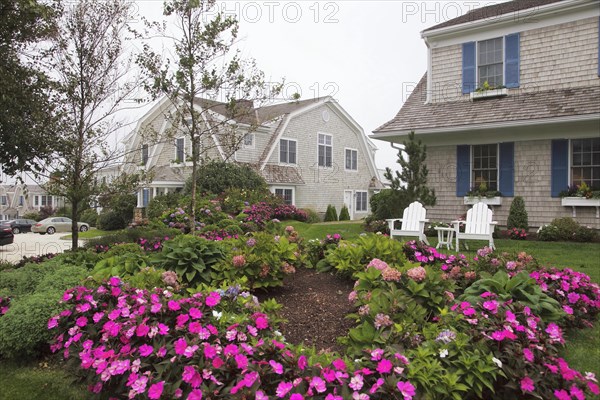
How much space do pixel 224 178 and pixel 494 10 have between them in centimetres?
1141

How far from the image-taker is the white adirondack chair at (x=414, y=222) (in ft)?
31.3

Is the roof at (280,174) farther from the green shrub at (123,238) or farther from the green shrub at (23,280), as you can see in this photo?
the green shrub at (23,280)

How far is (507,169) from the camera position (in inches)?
467

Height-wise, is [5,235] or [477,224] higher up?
[477,224]

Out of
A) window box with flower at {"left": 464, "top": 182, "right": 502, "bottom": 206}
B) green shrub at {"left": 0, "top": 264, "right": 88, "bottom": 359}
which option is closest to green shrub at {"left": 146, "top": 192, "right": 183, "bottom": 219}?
window box with flower at {"left": 464, "top": 182, "right": 502, "bottom": 206}

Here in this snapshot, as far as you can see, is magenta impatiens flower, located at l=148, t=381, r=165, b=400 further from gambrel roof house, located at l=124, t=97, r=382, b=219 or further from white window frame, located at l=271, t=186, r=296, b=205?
white window frame, located at l=271, t=186, r=296, b=205

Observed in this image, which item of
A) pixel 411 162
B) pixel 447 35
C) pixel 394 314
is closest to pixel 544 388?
pixel 394 314

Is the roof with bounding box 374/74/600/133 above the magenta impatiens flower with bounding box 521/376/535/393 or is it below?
above

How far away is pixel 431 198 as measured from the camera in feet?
35.1

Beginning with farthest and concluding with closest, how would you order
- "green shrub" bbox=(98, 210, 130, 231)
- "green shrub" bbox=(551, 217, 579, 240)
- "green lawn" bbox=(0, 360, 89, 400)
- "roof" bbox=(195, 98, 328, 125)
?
"green shrub" bbox=(98, 210, 130, 231) < "green shrub" bbox=(551, 217, 579, 240) < "roof" bbox=(195, 98, 328, 125) < "green lawn" bbox=(0, 360, 89, 400)

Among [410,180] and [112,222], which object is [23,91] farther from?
[112,222]

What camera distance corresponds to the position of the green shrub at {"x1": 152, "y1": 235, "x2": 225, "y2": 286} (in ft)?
15.2

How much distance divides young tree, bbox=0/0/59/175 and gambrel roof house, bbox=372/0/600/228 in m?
8.78

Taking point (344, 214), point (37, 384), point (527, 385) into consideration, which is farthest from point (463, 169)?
point (344, 214)
